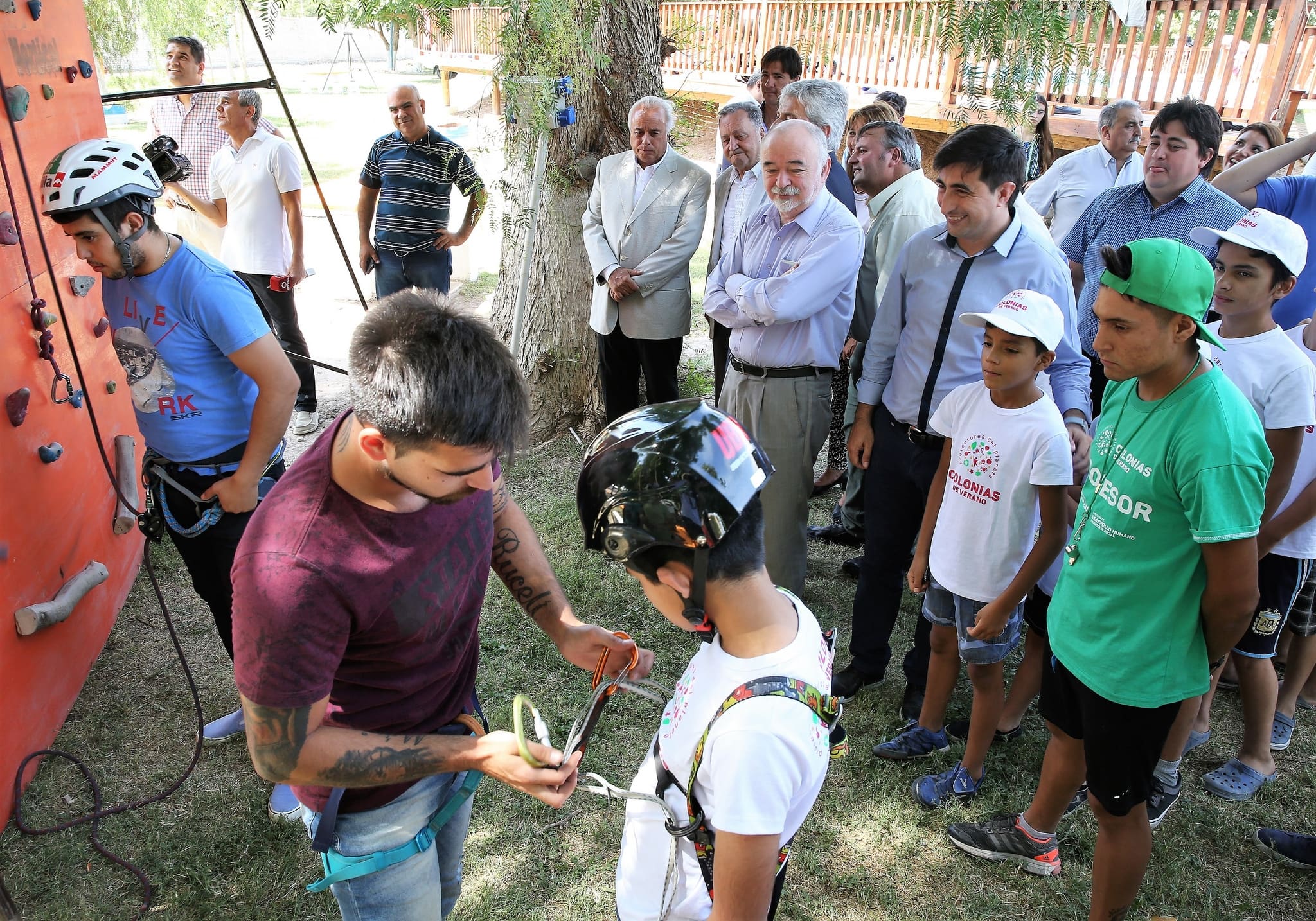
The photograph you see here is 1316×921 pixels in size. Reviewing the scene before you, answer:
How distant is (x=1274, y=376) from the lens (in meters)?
2.72

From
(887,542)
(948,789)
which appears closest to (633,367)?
(887,542)

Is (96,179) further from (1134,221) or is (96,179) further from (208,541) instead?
(1134,221)

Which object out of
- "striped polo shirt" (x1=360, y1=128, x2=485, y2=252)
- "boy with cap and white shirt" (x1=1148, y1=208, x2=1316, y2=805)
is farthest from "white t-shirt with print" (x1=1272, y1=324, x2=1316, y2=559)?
"striped polo shirt" (x1=360, y1=128, x2=485, y2=252)

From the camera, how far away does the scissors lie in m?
1.61

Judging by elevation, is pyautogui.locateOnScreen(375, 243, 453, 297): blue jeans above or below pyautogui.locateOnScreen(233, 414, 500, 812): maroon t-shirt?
below

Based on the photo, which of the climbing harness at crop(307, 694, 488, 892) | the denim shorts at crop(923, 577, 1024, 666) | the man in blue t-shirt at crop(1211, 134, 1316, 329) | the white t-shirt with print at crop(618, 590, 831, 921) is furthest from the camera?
the man in blue t-shirt at crop(1211, 134, 1316, 329)

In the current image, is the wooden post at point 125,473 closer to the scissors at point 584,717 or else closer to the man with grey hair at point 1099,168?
the scissors at point 584,717

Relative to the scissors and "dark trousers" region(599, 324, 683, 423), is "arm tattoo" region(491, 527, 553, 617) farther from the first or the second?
"dark trousers" region(599, 324, 683, 423)

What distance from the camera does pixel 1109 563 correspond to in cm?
235

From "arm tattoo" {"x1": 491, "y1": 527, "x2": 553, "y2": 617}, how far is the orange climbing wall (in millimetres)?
2129

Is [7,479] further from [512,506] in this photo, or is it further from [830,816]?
[830,816]

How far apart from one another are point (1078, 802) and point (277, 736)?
9.59 feet

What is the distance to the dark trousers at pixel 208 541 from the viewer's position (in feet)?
10.1

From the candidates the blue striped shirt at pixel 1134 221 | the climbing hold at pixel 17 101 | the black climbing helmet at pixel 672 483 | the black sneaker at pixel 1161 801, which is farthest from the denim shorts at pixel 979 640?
the climbing hold at pixel 17 101
